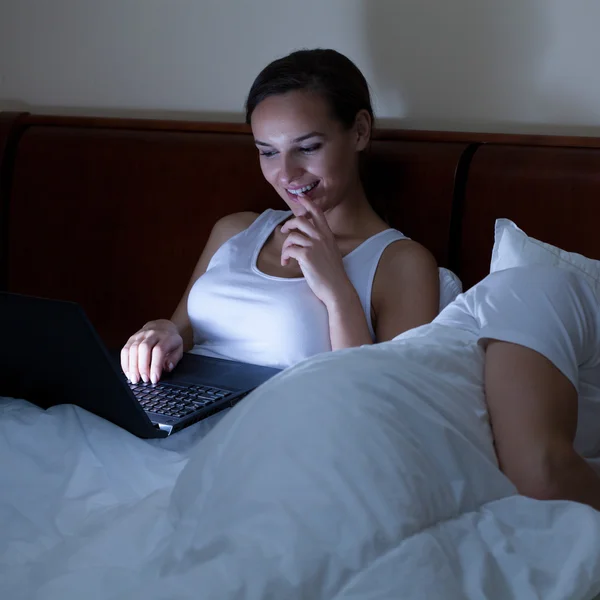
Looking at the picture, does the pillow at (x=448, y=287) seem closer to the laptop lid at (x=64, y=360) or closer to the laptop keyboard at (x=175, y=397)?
the laptop keyboard at (x=175, y=397)

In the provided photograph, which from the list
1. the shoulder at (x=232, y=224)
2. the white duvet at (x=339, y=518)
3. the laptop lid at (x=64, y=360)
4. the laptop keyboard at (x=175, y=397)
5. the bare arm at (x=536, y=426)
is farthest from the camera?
the shoulder at (x=232, y=224)

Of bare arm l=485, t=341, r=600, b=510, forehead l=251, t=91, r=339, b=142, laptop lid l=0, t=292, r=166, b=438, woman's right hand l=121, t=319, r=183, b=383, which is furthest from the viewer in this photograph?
forehead l=251, t=91, r=339, b=142

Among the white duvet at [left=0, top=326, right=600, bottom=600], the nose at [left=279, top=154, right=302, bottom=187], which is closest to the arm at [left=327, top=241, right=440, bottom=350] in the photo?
the nose at [left=279, top=154, right=302, bottom=187]

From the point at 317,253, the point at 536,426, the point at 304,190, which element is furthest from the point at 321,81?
the point at 536,426

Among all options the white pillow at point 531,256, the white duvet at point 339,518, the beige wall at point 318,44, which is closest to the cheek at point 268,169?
the beige wall at point 318,44

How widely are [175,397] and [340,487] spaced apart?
0.60 metres

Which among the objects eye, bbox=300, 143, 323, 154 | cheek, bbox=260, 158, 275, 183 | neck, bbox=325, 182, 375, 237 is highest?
eye, bbox=300, 143, 323, 154

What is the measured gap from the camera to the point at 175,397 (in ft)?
4.12

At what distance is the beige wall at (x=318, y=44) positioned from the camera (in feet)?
5.11

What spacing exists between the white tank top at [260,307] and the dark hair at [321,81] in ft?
0.77

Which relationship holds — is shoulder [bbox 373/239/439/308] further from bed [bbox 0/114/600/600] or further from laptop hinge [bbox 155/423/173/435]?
laptop hinge [bbox 155/423/173/435]

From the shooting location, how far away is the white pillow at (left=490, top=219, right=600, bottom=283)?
43.0 inches

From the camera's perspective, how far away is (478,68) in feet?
5.34

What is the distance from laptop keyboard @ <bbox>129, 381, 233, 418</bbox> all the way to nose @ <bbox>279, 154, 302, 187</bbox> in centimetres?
40
